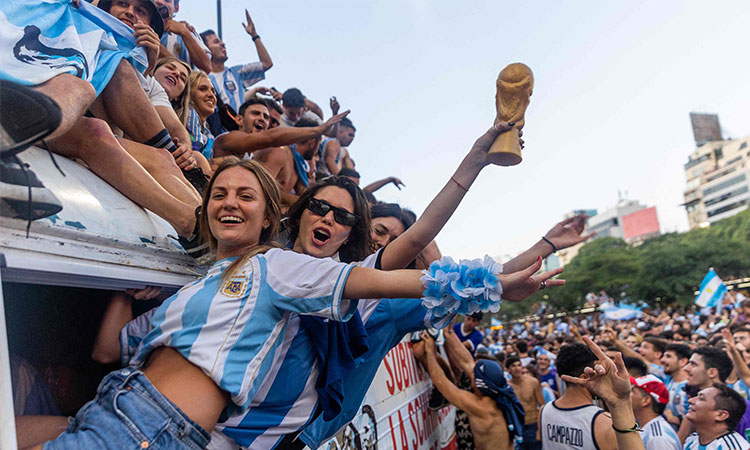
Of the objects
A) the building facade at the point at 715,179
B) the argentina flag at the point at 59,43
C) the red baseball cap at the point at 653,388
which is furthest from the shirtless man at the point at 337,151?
the building facade at the point at 715,179

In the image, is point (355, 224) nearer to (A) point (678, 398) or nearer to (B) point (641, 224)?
(A) point (678, 398)

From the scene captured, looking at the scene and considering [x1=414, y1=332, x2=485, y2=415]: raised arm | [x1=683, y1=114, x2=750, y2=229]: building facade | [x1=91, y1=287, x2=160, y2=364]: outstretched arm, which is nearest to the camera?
[x1=91, y1=287, x2=160, y2=364]: outstretched arm

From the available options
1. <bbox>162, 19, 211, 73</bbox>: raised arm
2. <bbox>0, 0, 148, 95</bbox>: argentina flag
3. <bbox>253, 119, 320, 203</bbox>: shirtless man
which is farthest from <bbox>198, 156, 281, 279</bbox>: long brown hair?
<bbox>162, 19, 211, 73</bbox>: raised arm

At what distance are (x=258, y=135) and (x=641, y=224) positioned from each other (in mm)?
105751

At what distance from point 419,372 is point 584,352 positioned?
51.8 inches

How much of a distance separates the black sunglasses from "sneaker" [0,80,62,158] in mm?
1262

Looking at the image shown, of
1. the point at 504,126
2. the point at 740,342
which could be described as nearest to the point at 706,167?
the point at 740,342

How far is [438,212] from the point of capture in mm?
2262

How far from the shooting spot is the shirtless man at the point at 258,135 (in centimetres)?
393

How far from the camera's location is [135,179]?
2.15m

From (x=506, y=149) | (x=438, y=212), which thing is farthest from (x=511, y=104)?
(x=438, y=212)

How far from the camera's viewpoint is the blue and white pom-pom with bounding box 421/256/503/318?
1582 millimetres

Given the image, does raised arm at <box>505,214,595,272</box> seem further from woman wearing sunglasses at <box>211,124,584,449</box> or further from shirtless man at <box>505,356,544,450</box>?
shirtless man at <box>505,356,544,450</box>

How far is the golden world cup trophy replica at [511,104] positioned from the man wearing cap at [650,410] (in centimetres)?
277
